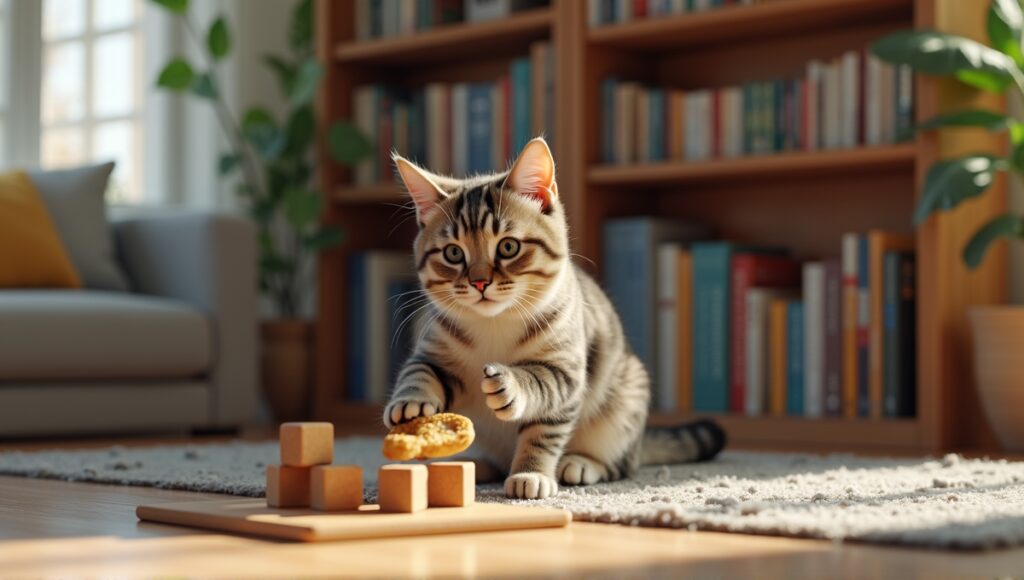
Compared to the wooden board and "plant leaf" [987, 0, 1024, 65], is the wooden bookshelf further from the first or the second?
the wooden board

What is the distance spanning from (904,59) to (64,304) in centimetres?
215

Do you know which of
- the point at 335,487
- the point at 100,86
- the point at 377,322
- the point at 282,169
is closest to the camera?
the point at 335,487

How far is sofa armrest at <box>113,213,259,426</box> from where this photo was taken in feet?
12.0

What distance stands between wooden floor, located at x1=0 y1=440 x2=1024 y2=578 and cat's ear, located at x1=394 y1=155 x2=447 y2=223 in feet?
1.89

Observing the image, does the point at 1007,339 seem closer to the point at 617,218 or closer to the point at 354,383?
the point at 617,218

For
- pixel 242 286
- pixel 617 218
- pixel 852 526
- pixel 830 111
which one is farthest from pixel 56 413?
pixel 852 526

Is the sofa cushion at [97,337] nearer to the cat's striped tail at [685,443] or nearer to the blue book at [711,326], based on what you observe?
the blue book at [711,326]

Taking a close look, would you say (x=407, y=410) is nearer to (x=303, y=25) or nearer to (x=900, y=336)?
(x=900, y=336)

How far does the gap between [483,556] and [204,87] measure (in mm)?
A: 3239

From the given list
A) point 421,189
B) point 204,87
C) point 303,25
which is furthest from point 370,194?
point 421,189

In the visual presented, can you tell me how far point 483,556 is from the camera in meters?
1.39

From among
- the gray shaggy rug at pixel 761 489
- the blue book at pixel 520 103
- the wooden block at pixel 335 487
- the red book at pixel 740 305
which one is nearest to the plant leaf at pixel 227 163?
the blue book at pixel 520 103

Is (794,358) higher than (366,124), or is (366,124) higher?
(366,124)

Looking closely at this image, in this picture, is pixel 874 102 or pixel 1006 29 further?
pixel 874 102
